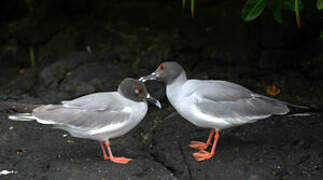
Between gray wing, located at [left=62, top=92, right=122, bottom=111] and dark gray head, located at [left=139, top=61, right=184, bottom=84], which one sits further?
dark gray head, located at [left=139, top=61, right=184, bottom=84]

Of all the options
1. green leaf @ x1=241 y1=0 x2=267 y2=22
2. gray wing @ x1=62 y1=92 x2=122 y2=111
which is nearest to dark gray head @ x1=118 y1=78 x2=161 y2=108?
gray wing @ x1=62 y1=92 x2=122 y2=111

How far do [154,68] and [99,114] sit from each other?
90.6 inches

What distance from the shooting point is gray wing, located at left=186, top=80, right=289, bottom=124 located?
4512 mm

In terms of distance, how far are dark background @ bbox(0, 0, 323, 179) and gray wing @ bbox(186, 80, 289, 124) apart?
0.36 meters

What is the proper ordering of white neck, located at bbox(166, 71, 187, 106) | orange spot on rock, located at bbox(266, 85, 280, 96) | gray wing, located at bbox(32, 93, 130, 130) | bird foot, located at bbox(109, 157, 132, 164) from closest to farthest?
gray wing, located at bbox(32, 93, 130, 130) < bird foot, located at bbox(109, 157, 132, 164) < white neck, located at bbox(166, 71, 187, 106) < orange spot on rock, located at bbox(266, 85, 280, 96)

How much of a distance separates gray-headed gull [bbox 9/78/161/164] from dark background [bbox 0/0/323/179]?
0.33 metres

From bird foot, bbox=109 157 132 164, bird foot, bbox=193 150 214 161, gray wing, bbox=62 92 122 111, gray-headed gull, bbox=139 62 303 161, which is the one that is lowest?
bird foot, bbox=193 150 214 161

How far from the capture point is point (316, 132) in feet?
15.9

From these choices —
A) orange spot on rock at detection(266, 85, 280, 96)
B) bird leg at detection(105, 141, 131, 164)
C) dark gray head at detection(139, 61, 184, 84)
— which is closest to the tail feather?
bird leg at detection(105, 141, 131, 164)

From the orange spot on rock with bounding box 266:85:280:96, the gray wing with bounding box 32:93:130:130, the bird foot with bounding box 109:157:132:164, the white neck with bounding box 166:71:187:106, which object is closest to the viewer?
the gray wing with bounding box 32:93:130:130

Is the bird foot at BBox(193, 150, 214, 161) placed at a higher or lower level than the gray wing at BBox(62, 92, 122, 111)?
lower

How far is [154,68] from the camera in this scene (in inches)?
257

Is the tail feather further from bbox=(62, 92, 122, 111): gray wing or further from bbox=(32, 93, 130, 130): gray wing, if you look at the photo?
bbox=(62, 92, 122, 111): gray wing

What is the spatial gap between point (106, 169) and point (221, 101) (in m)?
1.29
